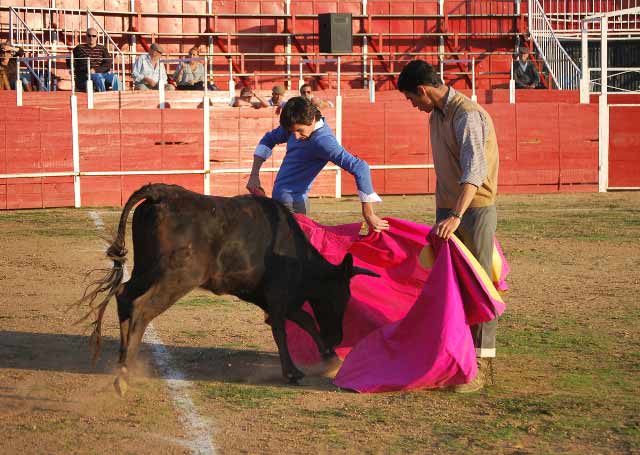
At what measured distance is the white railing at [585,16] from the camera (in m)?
23.0

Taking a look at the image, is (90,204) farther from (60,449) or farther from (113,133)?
(60,449)

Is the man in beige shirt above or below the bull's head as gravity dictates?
above

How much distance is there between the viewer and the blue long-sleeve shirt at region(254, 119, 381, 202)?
5.68 meters

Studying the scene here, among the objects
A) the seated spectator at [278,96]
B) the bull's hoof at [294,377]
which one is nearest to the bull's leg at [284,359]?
the bull's hoof at [294,377]

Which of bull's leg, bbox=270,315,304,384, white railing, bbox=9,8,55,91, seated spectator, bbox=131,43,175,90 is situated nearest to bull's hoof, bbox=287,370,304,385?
bull's leg, bbox=270,315,304,384

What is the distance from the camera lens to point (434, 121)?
521 centimetres

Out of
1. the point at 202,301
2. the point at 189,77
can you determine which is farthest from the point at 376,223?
the point at 189,77

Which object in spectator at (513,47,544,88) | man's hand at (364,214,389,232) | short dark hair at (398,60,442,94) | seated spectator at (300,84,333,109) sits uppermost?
spectator at (513,47,544,88)

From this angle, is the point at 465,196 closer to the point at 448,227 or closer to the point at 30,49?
the point at 448,227

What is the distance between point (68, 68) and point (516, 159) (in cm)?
838

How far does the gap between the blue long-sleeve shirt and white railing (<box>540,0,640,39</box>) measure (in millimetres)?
17654

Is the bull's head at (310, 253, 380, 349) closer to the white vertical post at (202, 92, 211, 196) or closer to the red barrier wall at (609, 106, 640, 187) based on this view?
the white vertical post at (202, 92, 211, 196)

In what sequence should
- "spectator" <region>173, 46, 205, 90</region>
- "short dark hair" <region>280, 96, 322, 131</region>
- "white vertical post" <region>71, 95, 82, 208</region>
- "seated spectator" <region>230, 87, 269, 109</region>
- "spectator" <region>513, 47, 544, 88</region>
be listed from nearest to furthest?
"short dark hair" <region>280, 96, 322, 131</region> → "white vertical post" <region>71, 95, 82, 208</region> → "seated spectator" <region>230, 87, 269, 109</region> → "spectator" <region>173, 46, 205, 90</region> → "spectator" <region>513, 47, 544, 88</region>

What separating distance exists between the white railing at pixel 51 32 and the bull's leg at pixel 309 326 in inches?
543
